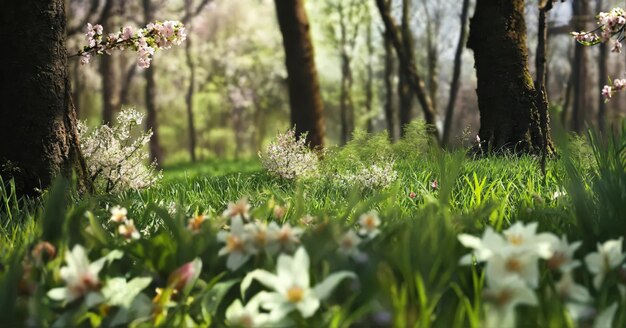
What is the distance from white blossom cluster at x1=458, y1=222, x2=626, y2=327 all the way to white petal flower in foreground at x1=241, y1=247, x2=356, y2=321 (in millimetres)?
348

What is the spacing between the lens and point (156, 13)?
24469mm

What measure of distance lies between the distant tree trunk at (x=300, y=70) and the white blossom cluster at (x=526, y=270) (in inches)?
339

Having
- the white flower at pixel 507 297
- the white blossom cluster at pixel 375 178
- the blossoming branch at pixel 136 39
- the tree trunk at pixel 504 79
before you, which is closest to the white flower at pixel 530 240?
the white flower at pixel 507 297

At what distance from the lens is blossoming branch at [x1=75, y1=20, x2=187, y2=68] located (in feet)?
17.5

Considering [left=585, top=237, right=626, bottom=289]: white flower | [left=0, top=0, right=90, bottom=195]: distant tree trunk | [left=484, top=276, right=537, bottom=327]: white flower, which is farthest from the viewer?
[left=0, top=0, right=90, bottom=195]: distant tree trunk

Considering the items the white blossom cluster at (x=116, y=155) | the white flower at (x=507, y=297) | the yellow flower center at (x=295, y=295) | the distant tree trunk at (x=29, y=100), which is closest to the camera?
the white flower at (x=507, y=297)

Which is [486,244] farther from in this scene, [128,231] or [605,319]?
[128,231]

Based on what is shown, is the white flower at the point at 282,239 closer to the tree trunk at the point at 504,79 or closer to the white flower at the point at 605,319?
the white flower at the point at 605,319

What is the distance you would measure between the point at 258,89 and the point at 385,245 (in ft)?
115

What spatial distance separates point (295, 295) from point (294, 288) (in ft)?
0.08

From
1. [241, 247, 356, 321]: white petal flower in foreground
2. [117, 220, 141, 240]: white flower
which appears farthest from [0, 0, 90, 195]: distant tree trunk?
[241, 247, 356, 321]: white petal flower in foreground

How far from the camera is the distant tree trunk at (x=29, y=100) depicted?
14.2ft

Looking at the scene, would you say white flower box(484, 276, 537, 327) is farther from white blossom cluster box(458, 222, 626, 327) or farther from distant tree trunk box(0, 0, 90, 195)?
distant tree trunk box(0, 0, 90, 195)

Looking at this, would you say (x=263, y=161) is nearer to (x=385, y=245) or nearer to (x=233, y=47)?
(x=385, y=245)
